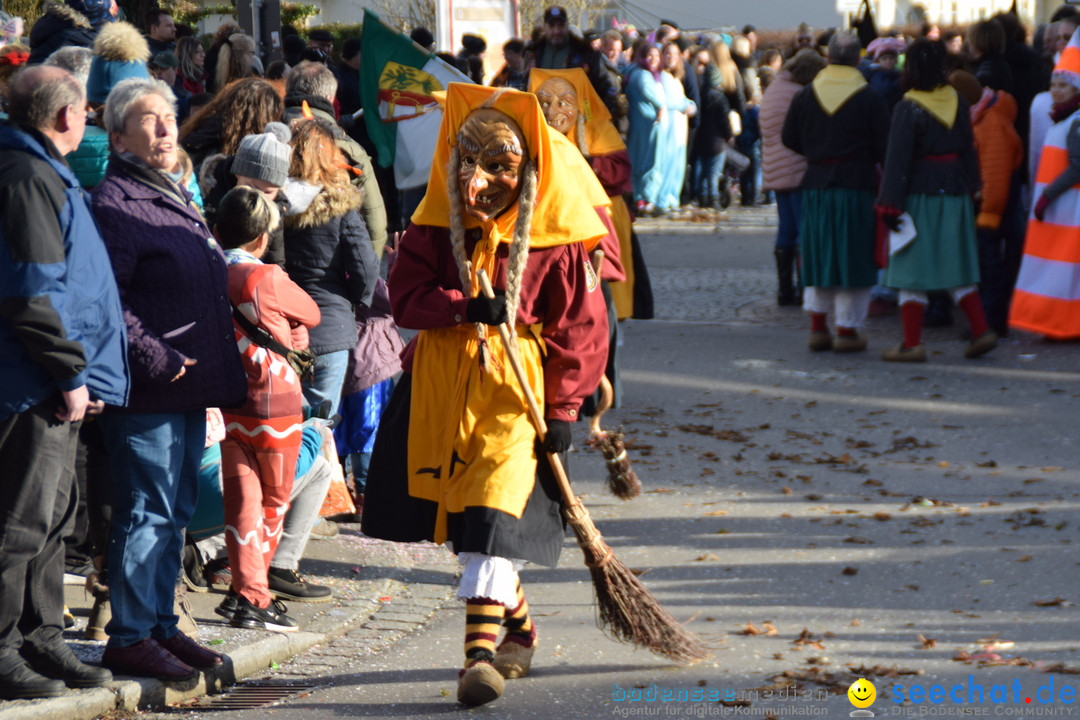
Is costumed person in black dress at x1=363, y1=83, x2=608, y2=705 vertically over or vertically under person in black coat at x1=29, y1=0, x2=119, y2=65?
under

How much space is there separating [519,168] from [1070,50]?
6.48 m

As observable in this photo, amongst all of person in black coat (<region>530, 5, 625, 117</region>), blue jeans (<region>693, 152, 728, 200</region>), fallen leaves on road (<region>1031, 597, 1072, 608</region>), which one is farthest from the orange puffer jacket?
blue jeans (<region>693, 152, 728, 200</region>)

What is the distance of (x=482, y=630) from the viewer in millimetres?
4512

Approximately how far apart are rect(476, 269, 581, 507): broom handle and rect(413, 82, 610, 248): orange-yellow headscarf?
246 millimetres

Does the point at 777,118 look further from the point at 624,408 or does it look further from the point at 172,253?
the point at 172,253

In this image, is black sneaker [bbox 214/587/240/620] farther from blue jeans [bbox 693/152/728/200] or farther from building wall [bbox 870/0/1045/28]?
building wall [bbox 870/0/1045/28]

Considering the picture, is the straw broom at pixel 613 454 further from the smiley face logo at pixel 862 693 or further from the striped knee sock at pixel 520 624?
the smiley face logo at pixel 862 693

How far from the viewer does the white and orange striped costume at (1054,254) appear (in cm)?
973

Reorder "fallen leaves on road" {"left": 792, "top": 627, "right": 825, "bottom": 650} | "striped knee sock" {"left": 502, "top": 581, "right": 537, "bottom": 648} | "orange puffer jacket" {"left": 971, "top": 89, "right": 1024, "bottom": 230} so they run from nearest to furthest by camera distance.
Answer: "striped knee sock" {"left": 502, "top": 581, "right": 537, "bottom": 648}, "fallen leaves on road" {"left": 792, "top": 627, "right": 825, "bottom": 650}, "orange puffer jacket" {"left": 971, "top": 89, "right": 1024, "bottom": 230}

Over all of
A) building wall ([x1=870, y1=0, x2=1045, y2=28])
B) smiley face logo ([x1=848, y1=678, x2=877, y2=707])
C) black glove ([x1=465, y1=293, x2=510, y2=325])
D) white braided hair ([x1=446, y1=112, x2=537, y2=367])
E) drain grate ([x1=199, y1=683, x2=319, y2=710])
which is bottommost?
drain grate ([x1=199, y1=683, x2=319, y2=710])

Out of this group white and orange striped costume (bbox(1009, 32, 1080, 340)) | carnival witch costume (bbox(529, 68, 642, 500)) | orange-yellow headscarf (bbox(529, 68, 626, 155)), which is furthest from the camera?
white and orange striped costume (bbox(1009, 32, 1080, 340))

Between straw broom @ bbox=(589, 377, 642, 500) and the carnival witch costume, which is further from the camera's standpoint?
the carnival witch costume

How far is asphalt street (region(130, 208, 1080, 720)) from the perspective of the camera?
15.2 feet

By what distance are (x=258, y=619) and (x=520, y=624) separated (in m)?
1.02
